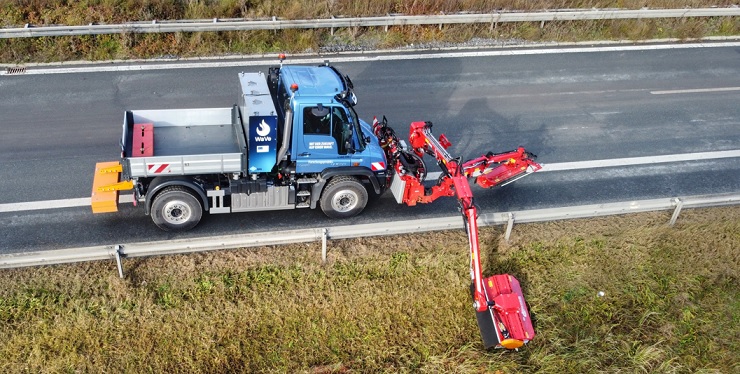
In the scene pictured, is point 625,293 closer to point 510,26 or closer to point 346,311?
point 346,311

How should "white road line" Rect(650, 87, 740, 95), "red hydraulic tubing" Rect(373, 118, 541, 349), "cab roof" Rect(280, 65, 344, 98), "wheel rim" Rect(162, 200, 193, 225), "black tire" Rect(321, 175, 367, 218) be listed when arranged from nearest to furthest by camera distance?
"red hydraulic tubing" Rect(373, 118, 541, 349)
"cab roof" Rect(280, 65, 344, 98)
"wheel rim" Rect(162, 200, 193, 225)
"black tire" Rect(321, 175, 367, 218)
"white road line" Rect(650, 87, 740, 95)

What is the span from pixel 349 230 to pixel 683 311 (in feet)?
17.8

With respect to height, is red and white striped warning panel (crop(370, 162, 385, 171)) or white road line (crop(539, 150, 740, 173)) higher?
white road line (crop(539, 150, 740, 173))

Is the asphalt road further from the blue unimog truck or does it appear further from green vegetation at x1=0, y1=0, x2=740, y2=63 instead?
green vegetation at x1=0, y1=0, x2=740, y2=63

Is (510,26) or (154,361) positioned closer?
(154,361)

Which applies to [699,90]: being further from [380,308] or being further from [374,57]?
[380,308]

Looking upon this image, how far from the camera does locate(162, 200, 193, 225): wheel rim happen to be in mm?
9883

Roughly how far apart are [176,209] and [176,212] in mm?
72

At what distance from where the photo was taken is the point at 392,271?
9.73 meters

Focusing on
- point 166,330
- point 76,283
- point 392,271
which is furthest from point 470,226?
point 76,283

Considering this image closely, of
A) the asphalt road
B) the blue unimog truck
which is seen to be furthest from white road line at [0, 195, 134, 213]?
the blue unimog truck

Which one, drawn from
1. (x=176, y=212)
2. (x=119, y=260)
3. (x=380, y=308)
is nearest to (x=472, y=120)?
(x=380, y=308)

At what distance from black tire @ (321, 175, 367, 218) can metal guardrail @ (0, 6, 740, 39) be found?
7.61 meters

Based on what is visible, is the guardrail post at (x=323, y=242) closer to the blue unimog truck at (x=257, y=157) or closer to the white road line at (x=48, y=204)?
the blue unimog truck at (x=257, y=157)
